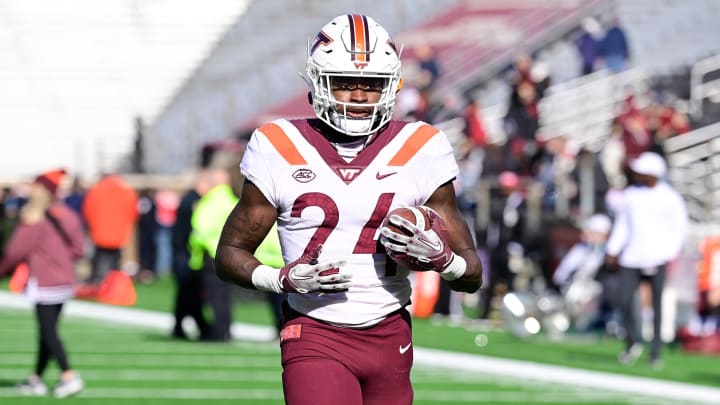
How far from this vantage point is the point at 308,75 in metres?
5.19

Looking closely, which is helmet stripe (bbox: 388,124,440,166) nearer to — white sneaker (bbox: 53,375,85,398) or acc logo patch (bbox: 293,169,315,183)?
acc logo patch (bbox: 293,169,315,183)

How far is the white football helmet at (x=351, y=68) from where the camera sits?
5.07 m

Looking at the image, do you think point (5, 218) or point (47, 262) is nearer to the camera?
point (47, 262)

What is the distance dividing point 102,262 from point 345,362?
15.9 m

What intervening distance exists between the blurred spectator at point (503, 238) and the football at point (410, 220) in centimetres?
1167

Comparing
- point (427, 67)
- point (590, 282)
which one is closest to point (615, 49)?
point (427, 67)

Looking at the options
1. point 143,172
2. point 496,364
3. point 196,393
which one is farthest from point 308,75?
point 143,172

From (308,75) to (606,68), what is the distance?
1878 cm

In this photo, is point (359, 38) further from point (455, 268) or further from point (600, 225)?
point (600, 225)

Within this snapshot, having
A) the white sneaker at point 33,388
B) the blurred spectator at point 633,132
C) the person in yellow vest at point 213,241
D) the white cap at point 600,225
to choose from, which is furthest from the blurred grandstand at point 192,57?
the white sneaker at point 33,388

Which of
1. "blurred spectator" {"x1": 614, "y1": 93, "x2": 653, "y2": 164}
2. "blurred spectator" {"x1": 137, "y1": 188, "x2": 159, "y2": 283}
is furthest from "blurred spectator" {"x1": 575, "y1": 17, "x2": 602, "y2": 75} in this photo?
"blurred spectator" {"x1": 137, "y1": 188, "x2": 159, "y2": 283}

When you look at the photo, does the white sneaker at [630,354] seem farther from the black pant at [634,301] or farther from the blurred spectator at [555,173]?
the blurred spectator at [555,173]

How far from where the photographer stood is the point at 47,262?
10531mm

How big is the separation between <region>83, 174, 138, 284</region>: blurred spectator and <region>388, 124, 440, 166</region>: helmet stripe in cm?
1556
